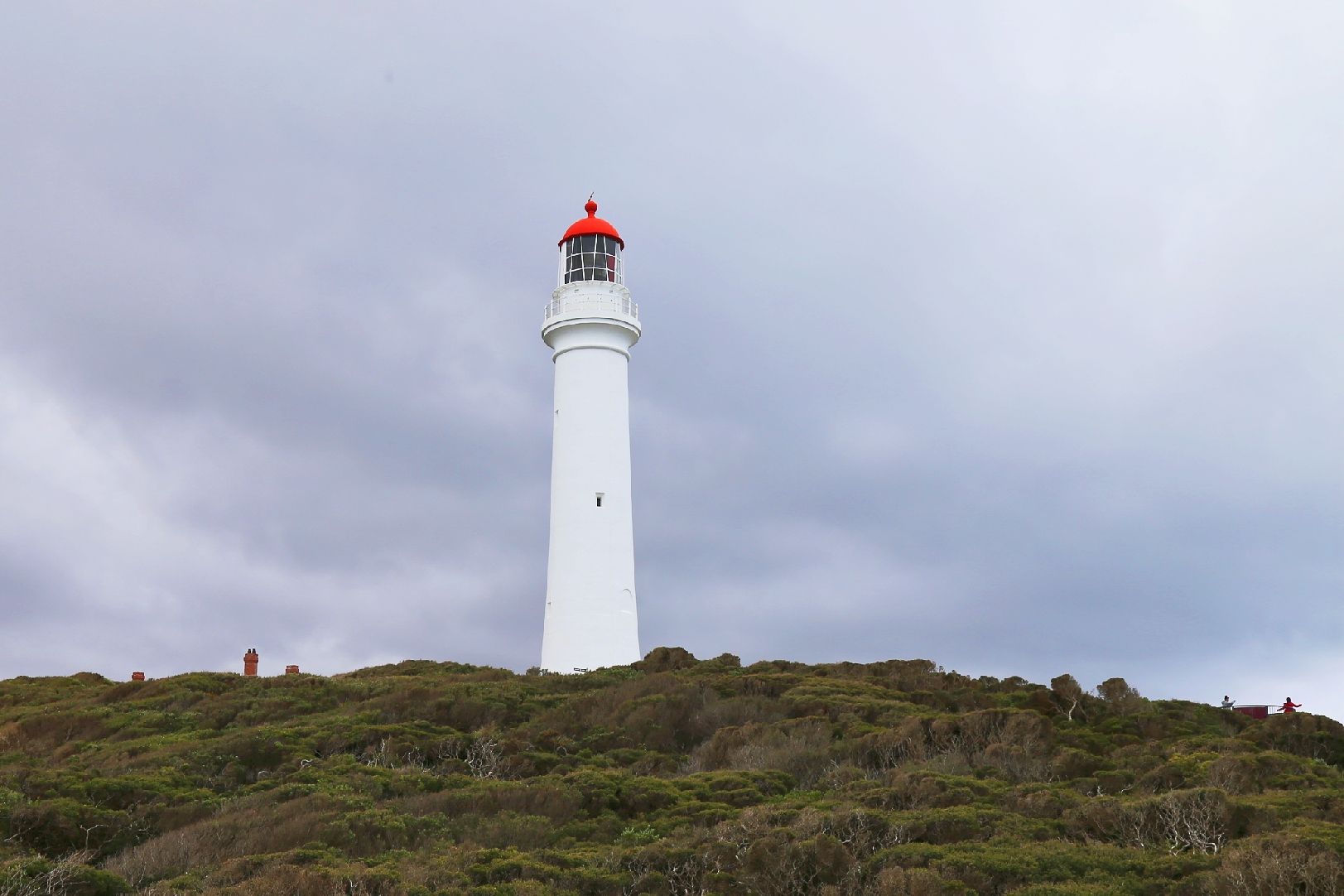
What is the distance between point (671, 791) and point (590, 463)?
15394mm

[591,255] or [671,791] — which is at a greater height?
[591,255]

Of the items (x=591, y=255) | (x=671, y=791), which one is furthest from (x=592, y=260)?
(x=671, y=791)

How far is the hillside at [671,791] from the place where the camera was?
1203 cm

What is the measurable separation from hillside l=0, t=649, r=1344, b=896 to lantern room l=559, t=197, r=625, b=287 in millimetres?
11893

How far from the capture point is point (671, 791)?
610 inches

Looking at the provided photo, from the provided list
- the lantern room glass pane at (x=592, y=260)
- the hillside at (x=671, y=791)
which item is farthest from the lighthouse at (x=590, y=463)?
the hillside at (x=671, y=791)

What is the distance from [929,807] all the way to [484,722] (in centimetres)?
899

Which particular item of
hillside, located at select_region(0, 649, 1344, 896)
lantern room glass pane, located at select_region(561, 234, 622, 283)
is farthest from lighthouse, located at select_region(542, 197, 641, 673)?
hillside, located at select_region(0, 649, 1344, 896)

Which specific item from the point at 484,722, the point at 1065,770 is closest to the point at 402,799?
the point at 484,722

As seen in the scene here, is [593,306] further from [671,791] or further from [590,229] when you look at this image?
[671,791]

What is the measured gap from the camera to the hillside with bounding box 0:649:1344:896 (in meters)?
12.0

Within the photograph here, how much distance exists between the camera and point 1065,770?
1672 cm

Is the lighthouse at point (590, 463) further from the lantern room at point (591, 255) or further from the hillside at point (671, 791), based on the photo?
the hillside at point (671, 791)

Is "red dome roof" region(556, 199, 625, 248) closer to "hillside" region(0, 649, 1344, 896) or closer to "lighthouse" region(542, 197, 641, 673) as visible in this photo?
"lighthouse" region(542, 197, 641, 673)
